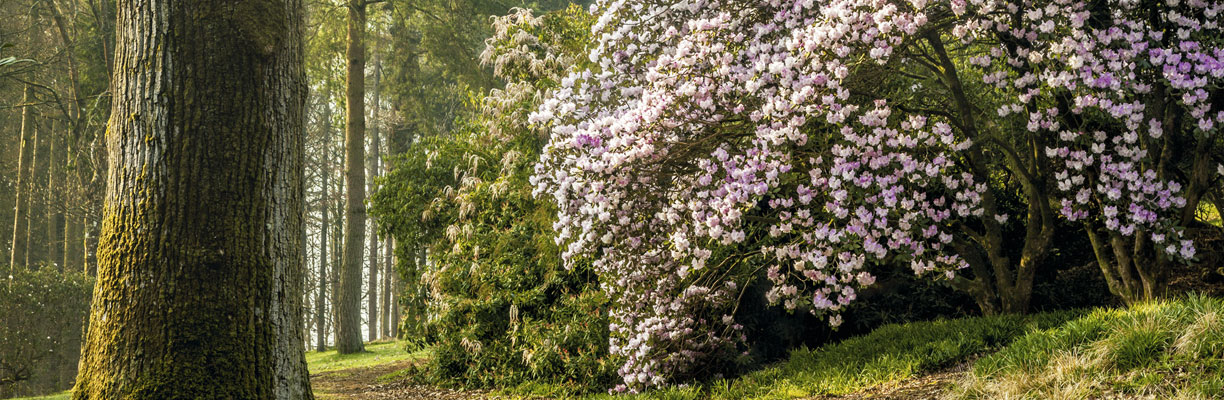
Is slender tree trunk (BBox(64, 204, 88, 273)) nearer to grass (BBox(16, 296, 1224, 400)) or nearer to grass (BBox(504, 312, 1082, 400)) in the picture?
grass (BBox(16, 296, 1224, 400))

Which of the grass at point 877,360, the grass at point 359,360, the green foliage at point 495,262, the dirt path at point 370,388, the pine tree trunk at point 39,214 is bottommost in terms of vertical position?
the grass at point 359,360

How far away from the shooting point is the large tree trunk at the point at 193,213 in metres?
3.40

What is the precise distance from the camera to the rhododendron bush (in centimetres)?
452

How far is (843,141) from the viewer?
16.5 ft

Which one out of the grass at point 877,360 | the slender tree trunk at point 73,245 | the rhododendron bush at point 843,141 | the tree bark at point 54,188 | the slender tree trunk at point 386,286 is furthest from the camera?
the slender tree trunk at point 386,286

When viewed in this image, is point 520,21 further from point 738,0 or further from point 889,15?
point 889,15

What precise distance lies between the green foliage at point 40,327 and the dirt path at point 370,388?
3.37 m

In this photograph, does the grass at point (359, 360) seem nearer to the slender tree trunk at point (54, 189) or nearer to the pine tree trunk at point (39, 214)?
the slender tree trunk at point (54, 189)

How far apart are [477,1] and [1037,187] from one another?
1308cm

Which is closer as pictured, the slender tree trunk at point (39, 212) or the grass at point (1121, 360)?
the grass at point (1121, 360)

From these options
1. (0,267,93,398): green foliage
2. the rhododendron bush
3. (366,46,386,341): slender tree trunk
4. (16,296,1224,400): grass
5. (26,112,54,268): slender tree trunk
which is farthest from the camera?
(366,46,386,341): slender tree trunk

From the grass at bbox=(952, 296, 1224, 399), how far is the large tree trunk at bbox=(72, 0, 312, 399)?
3.78 meters

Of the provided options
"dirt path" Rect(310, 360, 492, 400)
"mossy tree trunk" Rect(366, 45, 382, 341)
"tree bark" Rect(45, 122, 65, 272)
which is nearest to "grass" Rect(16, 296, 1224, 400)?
"dirt path" Rect(310, 360, 492, 400)

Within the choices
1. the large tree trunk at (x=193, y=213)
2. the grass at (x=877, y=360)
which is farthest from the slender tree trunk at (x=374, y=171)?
the large tree trunk at (x=193, y=213)
